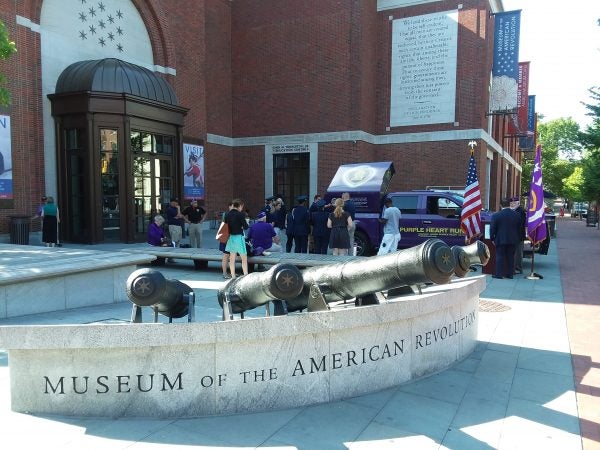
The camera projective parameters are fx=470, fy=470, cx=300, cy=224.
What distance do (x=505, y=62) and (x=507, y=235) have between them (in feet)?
53.8

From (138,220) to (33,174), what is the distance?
3.51 m

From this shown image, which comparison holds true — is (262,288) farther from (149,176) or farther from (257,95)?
(257,95)

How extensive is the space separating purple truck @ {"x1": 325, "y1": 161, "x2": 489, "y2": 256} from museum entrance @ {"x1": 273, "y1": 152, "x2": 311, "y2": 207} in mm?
9627

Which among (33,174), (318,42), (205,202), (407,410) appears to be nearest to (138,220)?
(33,174)

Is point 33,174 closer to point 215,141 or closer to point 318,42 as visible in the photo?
point 215,141

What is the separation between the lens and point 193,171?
21297 millimetres

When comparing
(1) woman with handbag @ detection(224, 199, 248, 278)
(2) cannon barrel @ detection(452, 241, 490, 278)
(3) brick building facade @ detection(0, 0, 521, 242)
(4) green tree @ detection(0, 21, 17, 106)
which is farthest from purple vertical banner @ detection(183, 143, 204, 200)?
(2) cannon barrel @ detection(452, 241, 490, 278)

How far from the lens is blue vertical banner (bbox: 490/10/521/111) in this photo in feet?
73.6

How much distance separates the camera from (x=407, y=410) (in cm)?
375

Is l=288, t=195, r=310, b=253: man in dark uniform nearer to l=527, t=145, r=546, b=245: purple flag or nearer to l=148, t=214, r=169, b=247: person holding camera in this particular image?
l=148, t=214, r=169, b=247: person holding camera

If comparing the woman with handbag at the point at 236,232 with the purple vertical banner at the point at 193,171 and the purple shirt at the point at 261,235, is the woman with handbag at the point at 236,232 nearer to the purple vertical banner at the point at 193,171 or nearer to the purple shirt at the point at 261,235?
the purple shirt at the point at 261,235

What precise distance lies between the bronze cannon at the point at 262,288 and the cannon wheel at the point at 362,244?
9.64 metres

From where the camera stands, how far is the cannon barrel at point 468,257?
12.2 feet

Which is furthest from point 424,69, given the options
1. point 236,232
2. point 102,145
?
point 236,232
